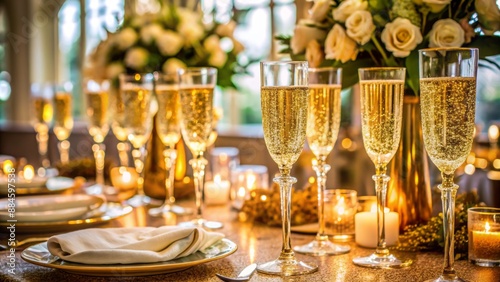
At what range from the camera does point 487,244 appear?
1444 millimetres

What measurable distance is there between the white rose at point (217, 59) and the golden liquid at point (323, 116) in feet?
3.70

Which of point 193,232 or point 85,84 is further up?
point 85,84

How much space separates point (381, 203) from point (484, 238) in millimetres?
208

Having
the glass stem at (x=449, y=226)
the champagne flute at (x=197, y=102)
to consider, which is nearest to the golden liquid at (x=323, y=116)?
the champagne flute at (x=197, y=102)

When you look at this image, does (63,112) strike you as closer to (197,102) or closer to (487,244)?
(197,102)

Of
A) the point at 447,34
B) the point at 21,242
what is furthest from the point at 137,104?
the point at 447,34

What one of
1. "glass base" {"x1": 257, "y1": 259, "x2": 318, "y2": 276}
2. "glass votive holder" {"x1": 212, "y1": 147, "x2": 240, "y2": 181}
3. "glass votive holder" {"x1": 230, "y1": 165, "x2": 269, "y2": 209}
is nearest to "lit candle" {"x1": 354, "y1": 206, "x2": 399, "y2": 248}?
"glass base" {"x1": 257, "y1": 259, "x2": 318, "y2": 276}

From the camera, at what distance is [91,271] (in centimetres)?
135

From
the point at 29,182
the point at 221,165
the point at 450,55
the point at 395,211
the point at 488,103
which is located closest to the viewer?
the point at 450,55

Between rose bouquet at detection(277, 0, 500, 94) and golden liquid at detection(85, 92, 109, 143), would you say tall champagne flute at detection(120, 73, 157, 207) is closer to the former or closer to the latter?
golden liquid at detection(85, 92, 109, 143)

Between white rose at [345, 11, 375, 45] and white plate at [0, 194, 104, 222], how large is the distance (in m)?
0.80

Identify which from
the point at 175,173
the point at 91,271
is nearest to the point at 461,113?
the point at 91,271

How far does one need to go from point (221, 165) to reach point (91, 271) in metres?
1.37

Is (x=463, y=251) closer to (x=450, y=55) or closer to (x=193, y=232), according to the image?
(x=450, y=55)
